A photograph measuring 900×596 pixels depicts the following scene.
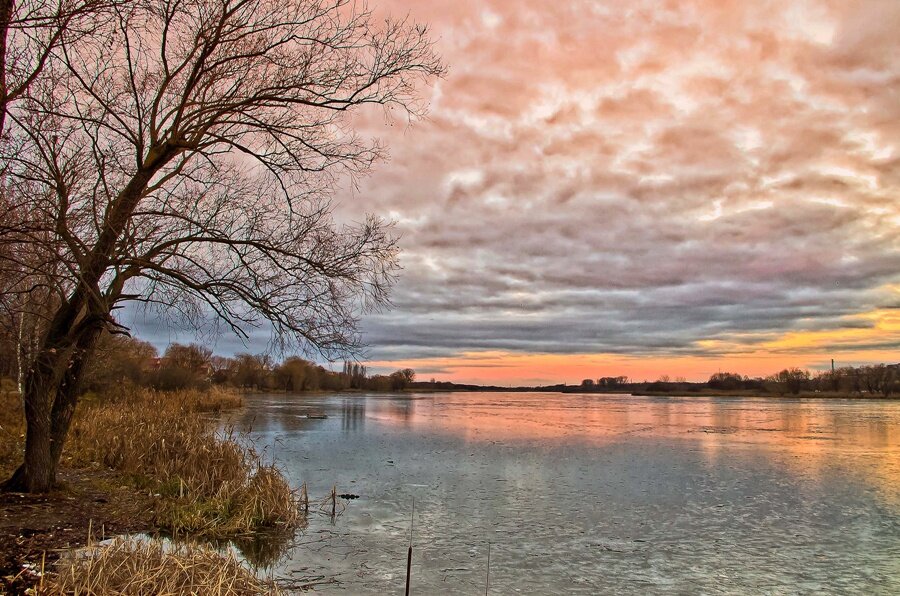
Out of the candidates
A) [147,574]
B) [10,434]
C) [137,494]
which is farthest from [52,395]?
[10,434]

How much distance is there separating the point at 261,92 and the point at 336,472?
32.0 feet

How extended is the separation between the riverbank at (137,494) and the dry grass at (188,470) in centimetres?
2

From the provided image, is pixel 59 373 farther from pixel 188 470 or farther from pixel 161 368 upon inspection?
pixel 161 368

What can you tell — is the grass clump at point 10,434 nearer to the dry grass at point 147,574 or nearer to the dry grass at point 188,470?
the dry grass at point 188,470

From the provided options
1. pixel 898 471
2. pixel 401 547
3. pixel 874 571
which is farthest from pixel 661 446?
pixel 401 547

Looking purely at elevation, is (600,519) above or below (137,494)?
below

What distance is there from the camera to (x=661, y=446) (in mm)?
22312

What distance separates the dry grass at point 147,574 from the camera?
5125 millimetres

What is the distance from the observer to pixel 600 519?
411 inches

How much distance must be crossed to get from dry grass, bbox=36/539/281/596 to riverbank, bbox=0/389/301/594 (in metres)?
0.41

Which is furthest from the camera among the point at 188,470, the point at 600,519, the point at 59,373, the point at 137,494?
the point at 188,470

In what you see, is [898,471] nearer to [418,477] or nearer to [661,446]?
[661,446]

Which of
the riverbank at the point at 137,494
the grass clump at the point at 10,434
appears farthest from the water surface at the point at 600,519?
the grass clump at the point at 10,434

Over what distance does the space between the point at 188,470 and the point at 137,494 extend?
118 cm
